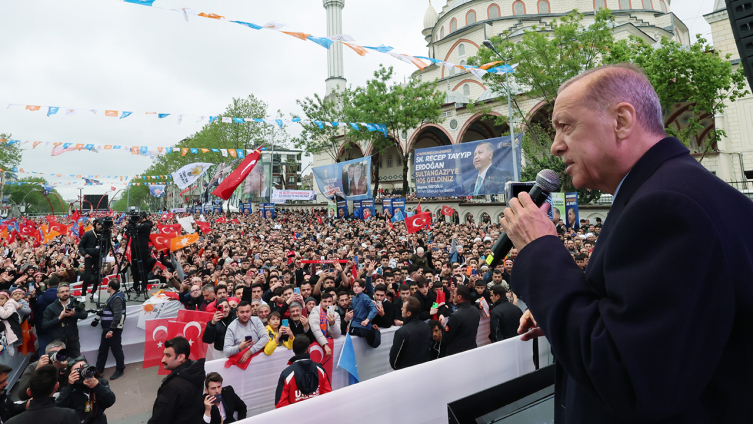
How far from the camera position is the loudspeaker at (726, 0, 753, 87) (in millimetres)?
1893

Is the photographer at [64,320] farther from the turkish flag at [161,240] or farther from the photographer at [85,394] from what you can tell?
the turkish flag at [161,240]

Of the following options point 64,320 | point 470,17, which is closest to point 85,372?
point 64,320

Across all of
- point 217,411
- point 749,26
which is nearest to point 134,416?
point 217,411

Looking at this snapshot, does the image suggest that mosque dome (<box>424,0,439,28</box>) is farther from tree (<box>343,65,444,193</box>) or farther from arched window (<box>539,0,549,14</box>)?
tree (<box>343,65,444,193</box>)

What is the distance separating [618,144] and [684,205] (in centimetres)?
34

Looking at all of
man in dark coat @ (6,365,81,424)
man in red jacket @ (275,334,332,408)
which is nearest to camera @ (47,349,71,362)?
man in dark coat @ (6,365,81,424)

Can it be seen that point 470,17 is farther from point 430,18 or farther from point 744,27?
point 744,27

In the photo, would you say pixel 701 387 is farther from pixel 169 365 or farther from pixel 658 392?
pixel 169 365

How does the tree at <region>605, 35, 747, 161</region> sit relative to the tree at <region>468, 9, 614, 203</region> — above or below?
below

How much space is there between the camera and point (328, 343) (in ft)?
19.7

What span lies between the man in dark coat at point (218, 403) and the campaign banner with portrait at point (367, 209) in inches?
765

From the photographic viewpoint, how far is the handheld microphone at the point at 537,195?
1.67 metres

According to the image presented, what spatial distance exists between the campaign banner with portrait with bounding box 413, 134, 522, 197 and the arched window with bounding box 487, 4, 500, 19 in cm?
3536

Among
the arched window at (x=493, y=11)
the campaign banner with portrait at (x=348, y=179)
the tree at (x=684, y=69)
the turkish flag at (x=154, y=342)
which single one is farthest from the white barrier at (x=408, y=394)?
the arched window at (x=493, y=11)
